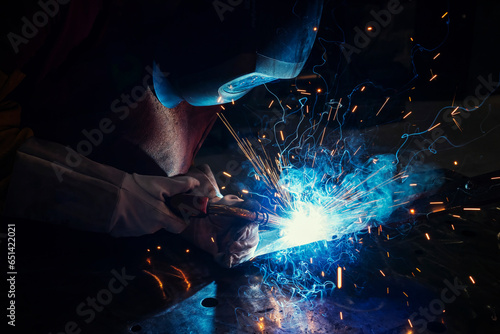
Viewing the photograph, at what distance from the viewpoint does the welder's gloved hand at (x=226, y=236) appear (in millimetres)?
1959

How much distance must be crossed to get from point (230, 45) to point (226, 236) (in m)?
1.08

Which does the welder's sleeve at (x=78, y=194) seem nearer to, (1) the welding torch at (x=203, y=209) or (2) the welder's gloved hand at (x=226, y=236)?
(1) the welding torch at (x=203, y=209)

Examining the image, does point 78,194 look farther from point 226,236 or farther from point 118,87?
point 226,236

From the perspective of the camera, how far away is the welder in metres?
1.63

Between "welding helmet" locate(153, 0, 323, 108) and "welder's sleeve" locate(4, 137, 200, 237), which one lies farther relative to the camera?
"welder's sleeve" locate(4, 137, 200, 237)

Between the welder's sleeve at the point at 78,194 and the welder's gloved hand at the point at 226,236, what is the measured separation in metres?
0.26

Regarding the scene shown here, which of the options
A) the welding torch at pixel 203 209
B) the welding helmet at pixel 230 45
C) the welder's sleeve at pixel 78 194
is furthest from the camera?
the welding torch at pixel 203 209

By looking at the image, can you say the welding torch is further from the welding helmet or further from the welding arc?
the welding helmet

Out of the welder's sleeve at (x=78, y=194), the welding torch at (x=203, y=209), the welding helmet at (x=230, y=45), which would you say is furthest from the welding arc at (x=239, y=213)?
the welding helmet at (x=230, y=45)

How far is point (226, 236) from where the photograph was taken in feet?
6.75

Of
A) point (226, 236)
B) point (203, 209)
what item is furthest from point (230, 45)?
point (226, 236)

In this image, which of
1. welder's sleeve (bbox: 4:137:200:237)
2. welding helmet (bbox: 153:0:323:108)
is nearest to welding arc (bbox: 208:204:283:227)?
welder's sleeve (bbox: 4:137:200:237)

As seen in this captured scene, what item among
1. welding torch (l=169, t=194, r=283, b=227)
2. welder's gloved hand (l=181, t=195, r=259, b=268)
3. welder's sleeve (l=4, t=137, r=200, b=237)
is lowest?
welder's gloved hand (l=181, t=195, r=259, b=268)

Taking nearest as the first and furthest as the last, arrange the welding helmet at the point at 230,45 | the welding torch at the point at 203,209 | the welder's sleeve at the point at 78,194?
the welding helmet at the point at 230,45
the welder's sleeve at the point at 78,194
the welding torch at the point at 203,209
